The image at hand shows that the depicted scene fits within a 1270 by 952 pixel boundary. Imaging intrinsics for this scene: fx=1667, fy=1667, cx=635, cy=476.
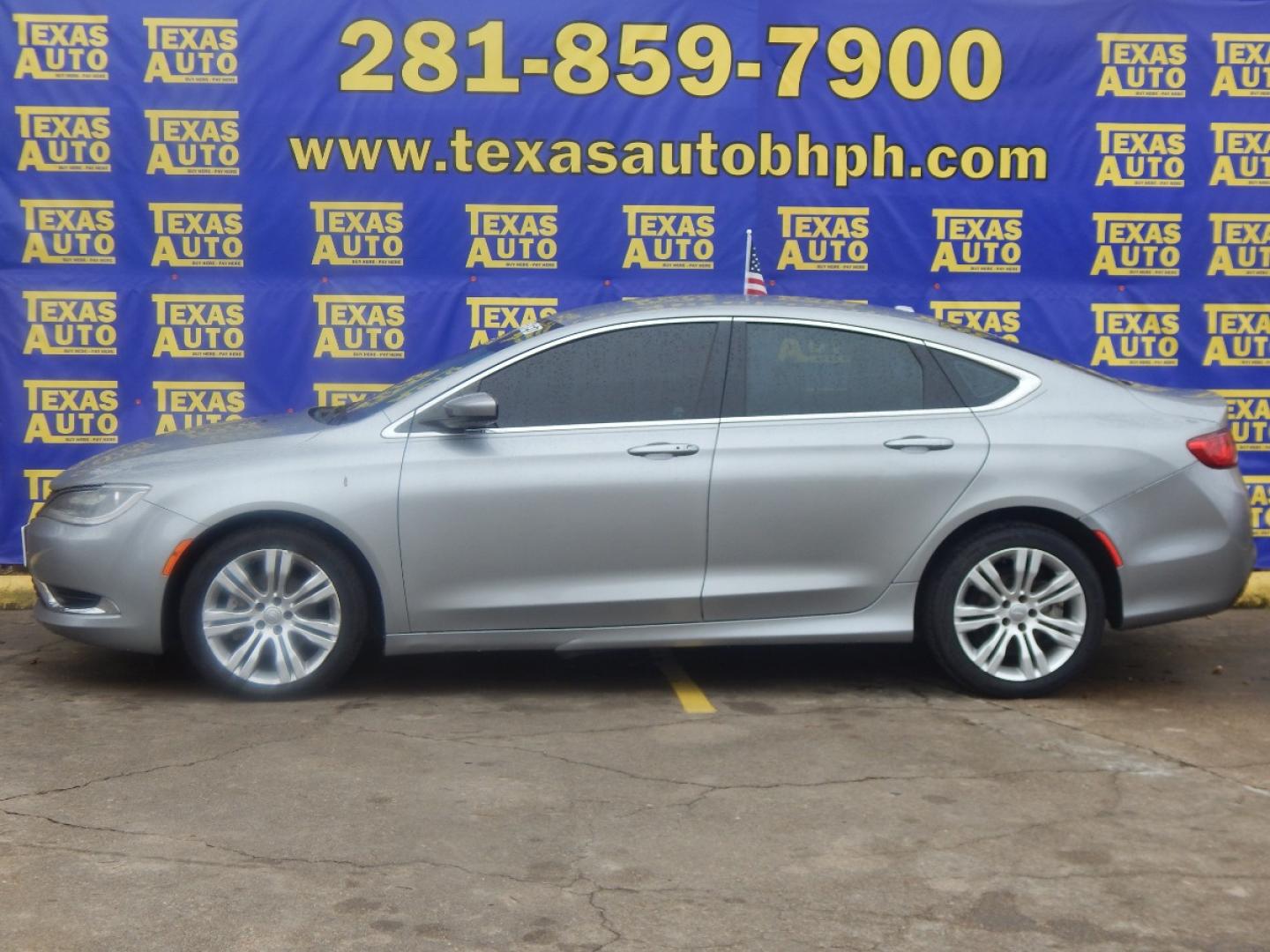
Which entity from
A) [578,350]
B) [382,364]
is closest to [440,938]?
[578,350]

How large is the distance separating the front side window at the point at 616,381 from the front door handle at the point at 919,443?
737 millimetres

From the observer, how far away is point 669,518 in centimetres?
671

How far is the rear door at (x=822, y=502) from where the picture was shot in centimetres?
674

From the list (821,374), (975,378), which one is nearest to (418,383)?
(821,374)

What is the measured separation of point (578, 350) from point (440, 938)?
3.22m

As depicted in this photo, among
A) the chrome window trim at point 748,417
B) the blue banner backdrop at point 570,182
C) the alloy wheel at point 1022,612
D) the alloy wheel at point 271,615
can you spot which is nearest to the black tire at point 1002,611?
the alloy wheel at point 1022,612

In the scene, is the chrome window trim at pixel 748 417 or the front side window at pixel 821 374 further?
the front side window at pixel 821 374

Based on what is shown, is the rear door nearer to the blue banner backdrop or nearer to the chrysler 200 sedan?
the chrysler 200 sedan

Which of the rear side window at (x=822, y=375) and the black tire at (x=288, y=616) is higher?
the rear side window at (x=822, y=375)

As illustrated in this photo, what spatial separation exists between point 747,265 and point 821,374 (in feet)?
8.38

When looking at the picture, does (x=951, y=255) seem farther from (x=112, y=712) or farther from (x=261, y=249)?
(x=112, y=712)

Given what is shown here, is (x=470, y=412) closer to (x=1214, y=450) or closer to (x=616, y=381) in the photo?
(x=616, y=381)

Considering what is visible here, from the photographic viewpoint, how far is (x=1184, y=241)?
972 centimetres

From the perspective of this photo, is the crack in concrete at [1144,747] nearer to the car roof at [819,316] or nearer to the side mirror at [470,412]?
the car roof at [819,316]
